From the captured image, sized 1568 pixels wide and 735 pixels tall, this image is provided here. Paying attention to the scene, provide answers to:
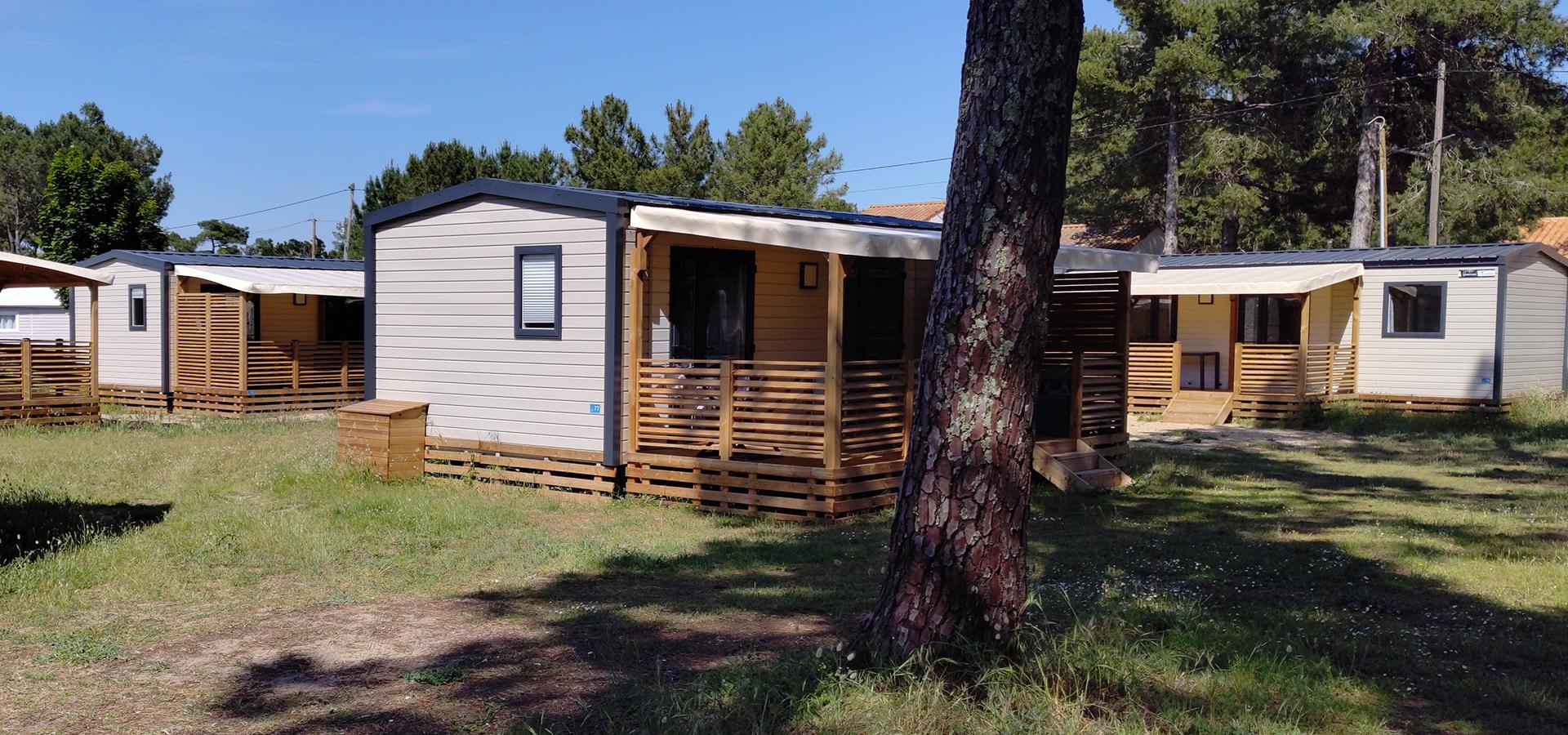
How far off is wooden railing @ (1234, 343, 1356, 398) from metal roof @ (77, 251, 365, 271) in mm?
15658

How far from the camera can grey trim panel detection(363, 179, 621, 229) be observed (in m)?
10.6

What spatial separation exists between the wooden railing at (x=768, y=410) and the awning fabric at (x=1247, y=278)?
9048 mm

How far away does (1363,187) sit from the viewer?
94.6ft

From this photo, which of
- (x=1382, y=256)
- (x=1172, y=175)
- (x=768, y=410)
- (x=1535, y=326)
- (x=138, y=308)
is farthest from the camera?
(x=1172, y=175)

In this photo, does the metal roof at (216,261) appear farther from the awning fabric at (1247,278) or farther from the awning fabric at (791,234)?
the awning fabric at (1247,278)

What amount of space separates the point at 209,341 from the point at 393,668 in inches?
651

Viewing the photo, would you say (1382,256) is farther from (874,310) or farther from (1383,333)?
(874,310)

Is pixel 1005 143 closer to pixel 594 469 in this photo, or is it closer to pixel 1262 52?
pixel 594 469

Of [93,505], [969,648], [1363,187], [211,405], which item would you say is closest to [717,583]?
[969,648]

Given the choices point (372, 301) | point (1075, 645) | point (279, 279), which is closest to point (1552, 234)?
point (279, 279)

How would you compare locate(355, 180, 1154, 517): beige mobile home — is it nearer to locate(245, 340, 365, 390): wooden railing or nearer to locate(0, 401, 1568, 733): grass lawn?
locate(0, 401, 1568, 733): grass lawn

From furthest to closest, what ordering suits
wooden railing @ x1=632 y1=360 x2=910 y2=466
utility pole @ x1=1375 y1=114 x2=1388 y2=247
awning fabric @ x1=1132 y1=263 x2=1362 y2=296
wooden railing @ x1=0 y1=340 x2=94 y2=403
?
1. utility pole @ x1=1375 y1=114 x2=1388 y2=247
2. awning fabric @ x1=1132 y1=263 x2=1362 y2=296
3. wooden railing @ x1=0 y1=340 x2=94 y2=403
4. wooden railing @ x1=632 y1=360 x2=910 y2=466

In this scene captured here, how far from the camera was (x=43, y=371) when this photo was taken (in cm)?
1753

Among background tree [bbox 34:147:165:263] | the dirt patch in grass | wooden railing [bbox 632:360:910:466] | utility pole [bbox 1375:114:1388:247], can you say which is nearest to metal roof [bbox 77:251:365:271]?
background tree [bbox 34:147:165:263]
